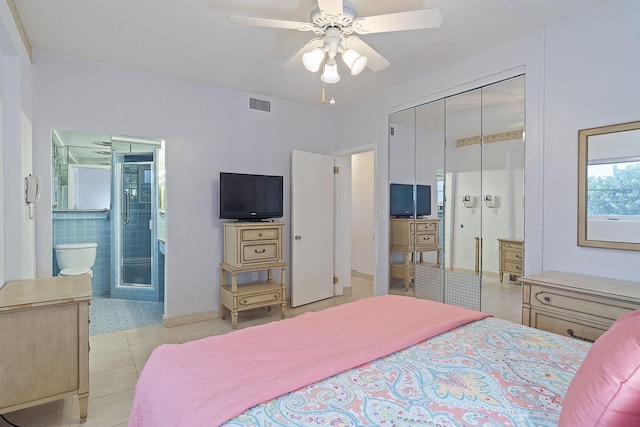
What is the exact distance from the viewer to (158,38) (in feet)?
8.96

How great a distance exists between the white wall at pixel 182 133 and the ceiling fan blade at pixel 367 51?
2.01 m

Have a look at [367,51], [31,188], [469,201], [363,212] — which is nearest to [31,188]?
[31,188]

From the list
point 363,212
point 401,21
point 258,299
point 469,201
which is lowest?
point 258,299

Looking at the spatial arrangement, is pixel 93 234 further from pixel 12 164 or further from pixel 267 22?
pixel 267 22

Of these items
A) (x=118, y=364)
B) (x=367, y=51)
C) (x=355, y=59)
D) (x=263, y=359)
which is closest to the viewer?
(x=263, y=359)

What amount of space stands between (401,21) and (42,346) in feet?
9.05

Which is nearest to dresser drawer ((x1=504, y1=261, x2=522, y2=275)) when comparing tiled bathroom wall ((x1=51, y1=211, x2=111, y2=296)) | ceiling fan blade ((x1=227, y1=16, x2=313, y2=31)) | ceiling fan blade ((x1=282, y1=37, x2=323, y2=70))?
ceiling fan blade ((x1=282, y1=37, x2=323, y2=70))

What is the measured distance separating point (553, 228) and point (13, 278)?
3.93 meters

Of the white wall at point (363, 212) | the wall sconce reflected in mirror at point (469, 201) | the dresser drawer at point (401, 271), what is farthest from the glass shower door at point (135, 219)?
the wall sconce reflected in mirror at point (469, 201)

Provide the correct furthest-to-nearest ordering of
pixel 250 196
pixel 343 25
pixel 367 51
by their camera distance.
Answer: pixel 250 196, pixel 367 51, pixel 343 25

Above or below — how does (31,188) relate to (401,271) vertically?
above

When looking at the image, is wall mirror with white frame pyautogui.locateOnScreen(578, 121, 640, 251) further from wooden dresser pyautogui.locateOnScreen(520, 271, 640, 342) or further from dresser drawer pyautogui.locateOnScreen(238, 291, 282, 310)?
dresser drawer pyautogui.locateOnScreen(238, 291, 282, 310)

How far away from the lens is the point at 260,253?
369 centimetres

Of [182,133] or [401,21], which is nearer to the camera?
[401,21]
